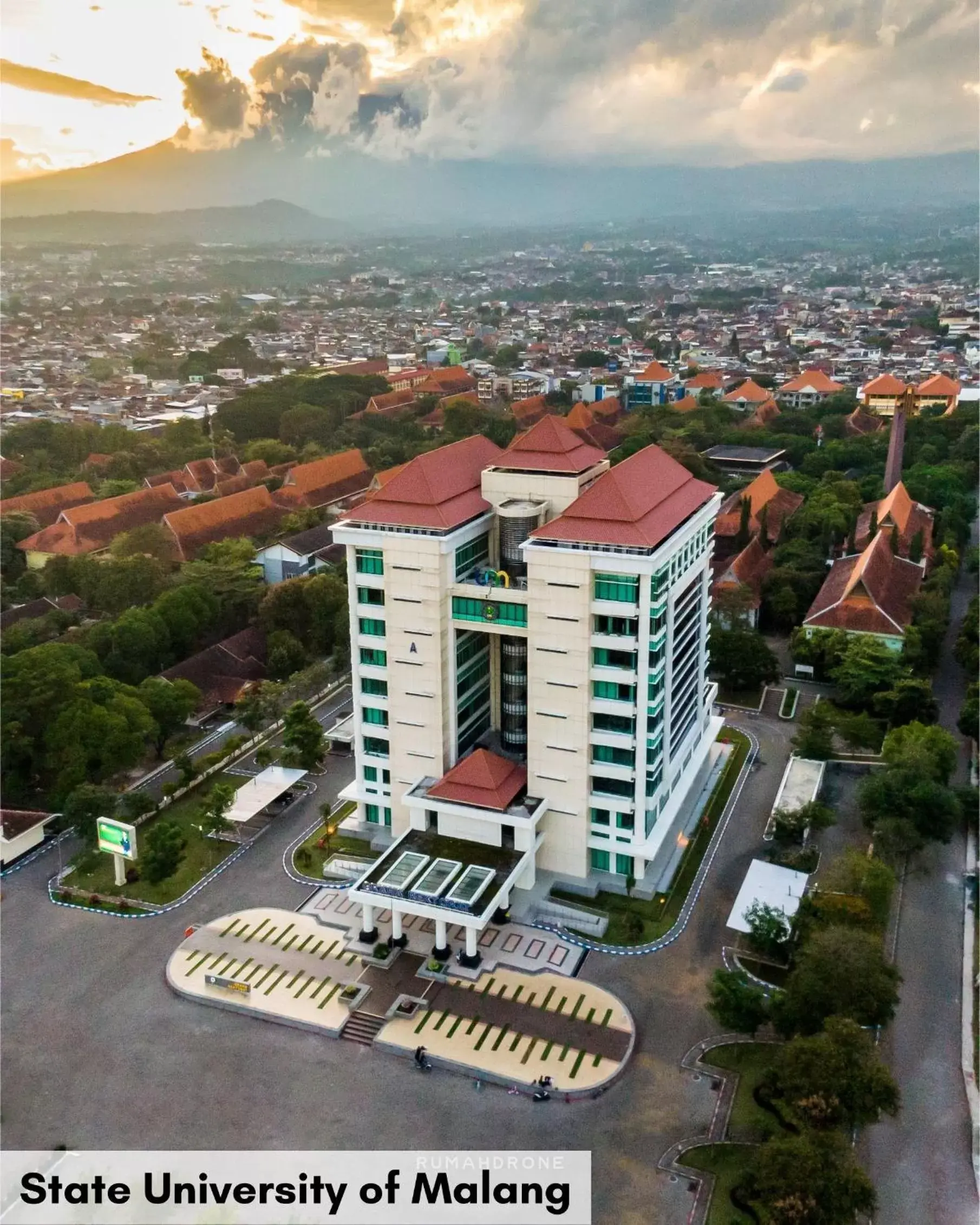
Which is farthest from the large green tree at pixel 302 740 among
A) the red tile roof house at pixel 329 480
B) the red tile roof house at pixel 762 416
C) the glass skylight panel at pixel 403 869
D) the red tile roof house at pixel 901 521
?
the red tile roof house at pixel 762 416

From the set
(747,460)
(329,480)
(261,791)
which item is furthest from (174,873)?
(747,460)

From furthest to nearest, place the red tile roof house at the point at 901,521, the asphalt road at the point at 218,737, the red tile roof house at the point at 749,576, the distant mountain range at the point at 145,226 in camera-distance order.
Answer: the distant mountain range at the point at 145,226 < the red tile roof house at the point at 901,521 < the red tile roof house at the point at 749,576 < the asphalt road at the point at 218,737

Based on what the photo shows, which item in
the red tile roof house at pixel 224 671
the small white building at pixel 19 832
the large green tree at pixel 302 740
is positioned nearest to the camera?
the small white building at pixel 19 832

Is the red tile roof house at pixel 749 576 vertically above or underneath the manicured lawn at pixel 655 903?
above

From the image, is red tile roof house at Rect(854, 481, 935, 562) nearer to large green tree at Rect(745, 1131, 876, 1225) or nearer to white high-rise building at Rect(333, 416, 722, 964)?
→ white high-rise building at Rect(333, 416, 722, 964)

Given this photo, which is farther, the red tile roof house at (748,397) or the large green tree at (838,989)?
the red tile roof house at (748,397)

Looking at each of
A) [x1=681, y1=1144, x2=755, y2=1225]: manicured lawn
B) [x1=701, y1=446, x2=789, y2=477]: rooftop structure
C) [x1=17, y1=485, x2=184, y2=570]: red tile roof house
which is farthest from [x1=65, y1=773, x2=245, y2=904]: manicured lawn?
[x1=701, y1=446, x2=789, y2=477]: rooftop structure

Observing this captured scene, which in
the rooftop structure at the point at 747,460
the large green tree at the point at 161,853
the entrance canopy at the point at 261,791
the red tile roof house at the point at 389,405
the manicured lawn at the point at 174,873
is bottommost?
the manicured lawn at the point at 174,873
